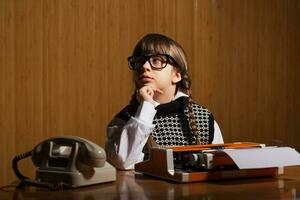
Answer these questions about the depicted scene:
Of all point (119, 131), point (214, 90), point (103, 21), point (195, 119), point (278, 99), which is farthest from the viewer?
point (278, 99)

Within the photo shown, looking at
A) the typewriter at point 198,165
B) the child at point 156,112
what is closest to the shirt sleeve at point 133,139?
the child at point 156,112

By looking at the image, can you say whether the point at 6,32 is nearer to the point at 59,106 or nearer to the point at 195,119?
the point at 59,106

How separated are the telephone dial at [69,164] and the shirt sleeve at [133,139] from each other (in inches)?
20.0

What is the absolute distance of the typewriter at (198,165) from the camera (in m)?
1.30

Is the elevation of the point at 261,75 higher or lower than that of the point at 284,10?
lower

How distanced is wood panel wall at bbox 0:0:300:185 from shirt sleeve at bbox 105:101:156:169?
54.5 inches

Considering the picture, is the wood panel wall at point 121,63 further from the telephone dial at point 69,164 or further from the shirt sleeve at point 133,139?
the telephone dial at point 69,164

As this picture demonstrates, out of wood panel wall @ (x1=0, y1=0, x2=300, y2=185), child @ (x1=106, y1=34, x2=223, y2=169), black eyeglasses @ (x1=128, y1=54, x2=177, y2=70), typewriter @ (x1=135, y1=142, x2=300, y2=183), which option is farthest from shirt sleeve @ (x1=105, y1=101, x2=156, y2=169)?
wood panel wall @ (x1=0, y1=0, x2=300, y2=185)

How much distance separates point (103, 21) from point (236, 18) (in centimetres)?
111

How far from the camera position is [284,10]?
396 centimetres

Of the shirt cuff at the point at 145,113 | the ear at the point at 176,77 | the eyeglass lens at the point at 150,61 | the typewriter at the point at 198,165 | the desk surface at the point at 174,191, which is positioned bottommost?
the desk surface at the point at 174,191

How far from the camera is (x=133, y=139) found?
1.85 m

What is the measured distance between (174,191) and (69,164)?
28cm

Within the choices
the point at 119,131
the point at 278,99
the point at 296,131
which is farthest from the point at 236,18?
the point at 119,131
